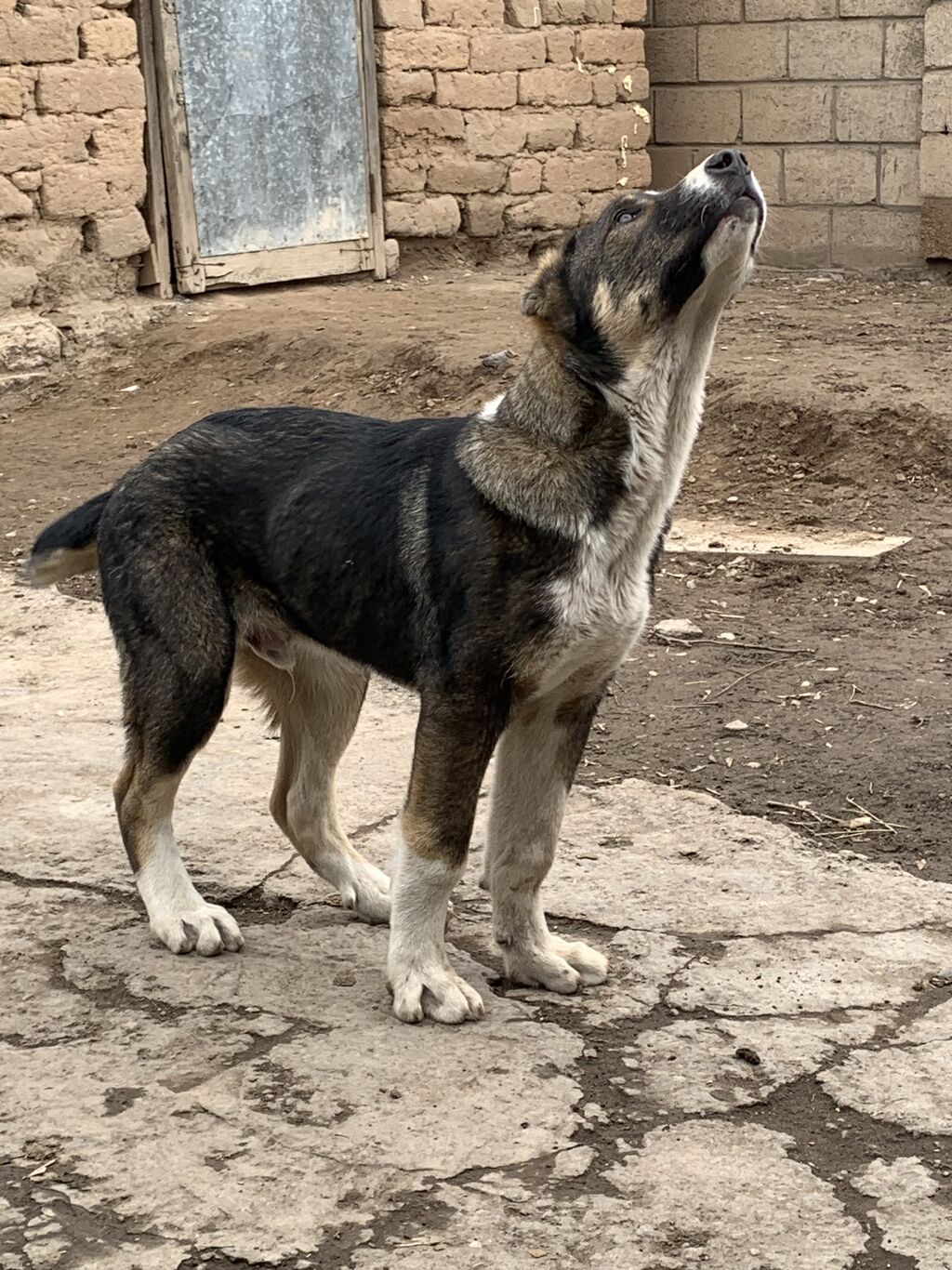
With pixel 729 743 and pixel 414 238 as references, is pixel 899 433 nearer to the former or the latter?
pixel 729 743

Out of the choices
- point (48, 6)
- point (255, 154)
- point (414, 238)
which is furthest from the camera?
point (414, 238)

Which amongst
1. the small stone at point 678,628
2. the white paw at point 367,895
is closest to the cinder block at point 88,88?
the small stone at point 678,628

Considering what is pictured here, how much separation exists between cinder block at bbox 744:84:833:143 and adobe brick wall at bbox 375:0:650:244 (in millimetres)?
744

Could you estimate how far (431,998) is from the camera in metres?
3.36

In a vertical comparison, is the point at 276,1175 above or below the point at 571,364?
below

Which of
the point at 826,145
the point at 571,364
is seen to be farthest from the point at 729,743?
the point at 826,145

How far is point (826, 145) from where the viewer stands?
11289 mm

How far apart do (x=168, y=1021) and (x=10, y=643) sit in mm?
2775

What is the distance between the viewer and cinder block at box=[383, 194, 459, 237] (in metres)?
10.7

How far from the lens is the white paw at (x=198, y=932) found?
3.64 metres

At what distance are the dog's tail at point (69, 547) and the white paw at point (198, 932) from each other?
0.83 meters

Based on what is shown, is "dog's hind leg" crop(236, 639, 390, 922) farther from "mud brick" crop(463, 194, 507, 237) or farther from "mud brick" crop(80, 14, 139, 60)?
"mud brick" crop(463, 194, 507, 237)

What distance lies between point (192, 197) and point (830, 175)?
4360mm

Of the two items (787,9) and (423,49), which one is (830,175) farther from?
(423,49)
